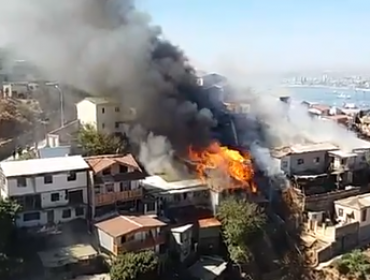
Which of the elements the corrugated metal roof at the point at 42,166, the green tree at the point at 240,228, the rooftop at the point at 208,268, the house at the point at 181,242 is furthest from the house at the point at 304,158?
the corrugated metal roof at the point at 42,166

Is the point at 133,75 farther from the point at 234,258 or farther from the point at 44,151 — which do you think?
the point at 234,258

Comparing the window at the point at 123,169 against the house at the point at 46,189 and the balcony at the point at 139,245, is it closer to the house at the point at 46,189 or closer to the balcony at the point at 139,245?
the house at the point at 46,189

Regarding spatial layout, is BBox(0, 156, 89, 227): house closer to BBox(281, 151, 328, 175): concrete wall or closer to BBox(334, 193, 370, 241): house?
BBox(281, 151, 328, 175): concrete wall

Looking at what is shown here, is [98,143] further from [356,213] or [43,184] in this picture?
[356,213]

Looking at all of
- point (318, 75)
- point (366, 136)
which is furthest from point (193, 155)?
point (318, 75)

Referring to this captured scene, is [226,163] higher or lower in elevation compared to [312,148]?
lower

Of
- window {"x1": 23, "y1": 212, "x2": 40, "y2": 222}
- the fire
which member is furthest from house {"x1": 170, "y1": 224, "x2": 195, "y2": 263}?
window {"x1": 23, "y1": 212, "x2": 40, "y2": 222}

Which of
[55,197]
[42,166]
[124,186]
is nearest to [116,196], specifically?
[124,186]
